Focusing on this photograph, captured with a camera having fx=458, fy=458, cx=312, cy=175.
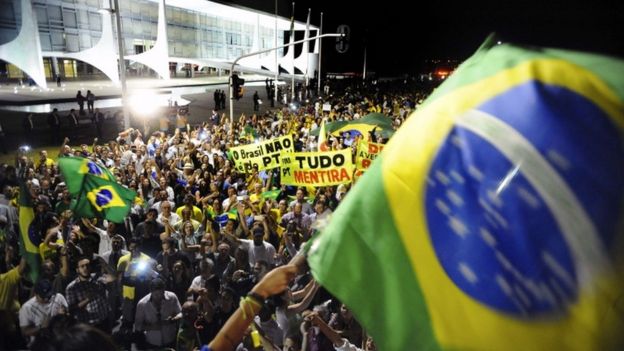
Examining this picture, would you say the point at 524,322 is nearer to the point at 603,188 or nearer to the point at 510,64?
the point at 603,188

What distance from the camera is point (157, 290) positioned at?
5117 millimetres

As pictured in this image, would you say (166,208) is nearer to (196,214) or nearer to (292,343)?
(196,214)

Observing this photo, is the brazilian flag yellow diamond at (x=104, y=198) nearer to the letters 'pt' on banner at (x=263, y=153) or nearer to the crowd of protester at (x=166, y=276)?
the crowd of protester at (x=166, y=276)

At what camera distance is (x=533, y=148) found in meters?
1.99

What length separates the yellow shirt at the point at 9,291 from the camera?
480cm

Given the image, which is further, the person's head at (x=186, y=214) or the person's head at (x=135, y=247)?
the person's head at (x=186, y=214)

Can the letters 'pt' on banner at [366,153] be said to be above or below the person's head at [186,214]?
above

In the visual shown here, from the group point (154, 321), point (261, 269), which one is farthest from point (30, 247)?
point (261, 269)

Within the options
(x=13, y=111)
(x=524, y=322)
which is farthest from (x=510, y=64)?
(x=13, y=111)

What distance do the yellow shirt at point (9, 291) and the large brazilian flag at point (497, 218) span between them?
4067mm

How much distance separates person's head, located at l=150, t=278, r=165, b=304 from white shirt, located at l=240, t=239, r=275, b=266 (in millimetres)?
1466

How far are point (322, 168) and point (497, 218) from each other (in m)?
6.00

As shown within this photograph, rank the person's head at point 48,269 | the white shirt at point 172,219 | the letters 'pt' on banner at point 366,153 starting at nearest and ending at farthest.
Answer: the person's head at point 48,269, the white shirt at point 172,219, the letters 'pt' on banner at point 366,153

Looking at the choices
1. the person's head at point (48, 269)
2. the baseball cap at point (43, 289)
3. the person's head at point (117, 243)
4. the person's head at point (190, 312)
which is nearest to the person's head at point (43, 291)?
the baseball cap at point (43, 289)
